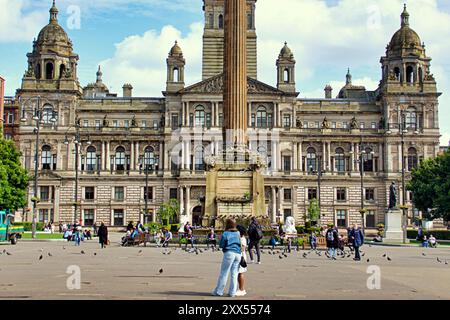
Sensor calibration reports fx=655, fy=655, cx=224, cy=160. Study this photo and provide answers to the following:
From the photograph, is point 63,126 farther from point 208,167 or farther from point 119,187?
point 208,167

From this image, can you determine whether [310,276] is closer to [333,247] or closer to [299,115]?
[333,247]

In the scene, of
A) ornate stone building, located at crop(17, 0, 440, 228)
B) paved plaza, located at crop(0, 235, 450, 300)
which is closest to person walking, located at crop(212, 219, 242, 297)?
paved plaza, located at crop(0, 235, 450, 300)

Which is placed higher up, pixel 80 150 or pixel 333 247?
pixel 80 150

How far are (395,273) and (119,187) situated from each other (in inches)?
3299

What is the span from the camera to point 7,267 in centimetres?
2642

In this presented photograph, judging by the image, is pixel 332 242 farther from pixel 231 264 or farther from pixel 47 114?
pixel 47 114

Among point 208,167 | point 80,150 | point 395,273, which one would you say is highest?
point 80,150

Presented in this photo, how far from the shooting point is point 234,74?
47.1 meters

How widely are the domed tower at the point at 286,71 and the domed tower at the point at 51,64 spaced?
33.5 meters

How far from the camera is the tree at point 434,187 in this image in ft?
232
